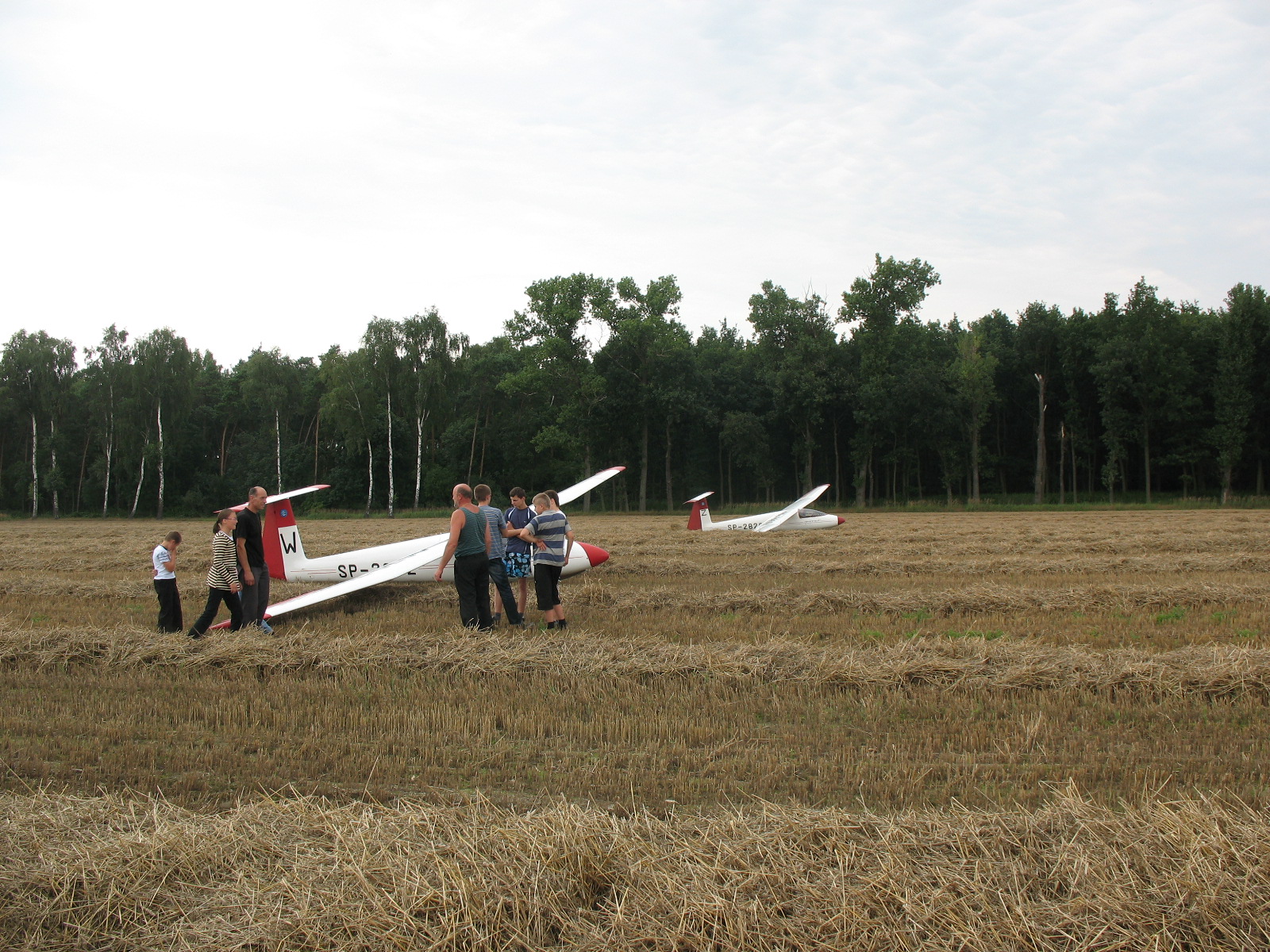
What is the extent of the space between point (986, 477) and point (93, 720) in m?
59.4

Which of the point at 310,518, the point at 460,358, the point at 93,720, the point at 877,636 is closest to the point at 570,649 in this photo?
the point at 877,636

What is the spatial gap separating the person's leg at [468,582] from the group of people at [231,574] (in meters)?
2.17

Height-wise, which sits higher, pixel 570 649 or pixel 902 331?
pixel 902 331

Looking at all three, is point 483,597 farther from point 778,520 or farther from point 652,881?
point 778,520

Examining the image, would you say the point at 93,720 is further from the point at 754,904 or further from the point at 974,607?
the point at 974,607

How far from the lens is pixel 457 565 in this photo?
8.72m

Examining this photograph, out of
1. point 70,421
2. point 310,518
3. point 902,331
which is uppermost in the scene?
point 902,331

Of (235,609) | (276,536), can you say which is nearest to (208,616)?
(235,609)

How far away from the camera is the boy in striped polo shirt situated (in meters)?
8.70

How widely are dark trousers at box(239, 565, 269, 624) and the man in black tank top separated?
214cm

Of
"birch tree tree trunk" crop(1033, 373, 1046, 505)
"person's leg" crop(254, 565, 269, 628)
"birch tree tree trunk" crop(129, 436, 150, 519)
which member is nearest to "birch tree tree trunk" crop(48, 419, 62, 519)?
"birch tree tree trunk" crop(129, 436, 150, 519)

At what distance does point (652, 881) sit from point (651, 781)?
1.37 m

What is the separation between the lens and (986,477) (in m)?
57.4

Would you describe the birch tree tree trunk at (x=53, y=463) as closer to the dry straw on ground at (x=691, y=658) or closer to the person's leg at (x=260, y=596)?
the person's leg at (x=260, y=596)
